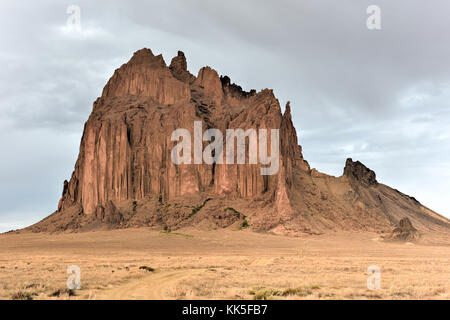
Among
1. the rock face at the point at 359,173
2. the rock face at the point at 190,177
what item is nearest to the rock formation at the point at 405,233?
the rock face at the point at 190,177

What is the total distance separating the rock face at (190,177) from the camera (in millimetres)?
105000

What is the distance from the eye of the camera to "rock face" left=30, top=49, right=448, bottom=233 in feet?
344

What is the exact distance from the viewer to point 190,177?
113 meters

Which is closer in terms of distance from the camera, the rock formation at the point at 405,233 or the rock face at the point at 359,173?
the rock formation at the point at 405,233

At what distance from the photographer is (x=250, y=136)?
11294 centimetres

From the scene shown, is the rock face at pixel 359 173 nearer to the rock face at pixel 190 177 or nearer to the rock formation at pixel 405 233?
the rock face at pixel 190 177

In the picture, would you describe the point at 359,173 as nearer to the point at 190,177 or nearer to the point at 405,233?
the point at 405,233

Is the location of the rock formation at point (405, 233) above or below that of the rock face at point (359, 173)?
below

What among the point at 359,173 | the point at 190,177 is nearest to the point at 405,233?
the point at 359,173
